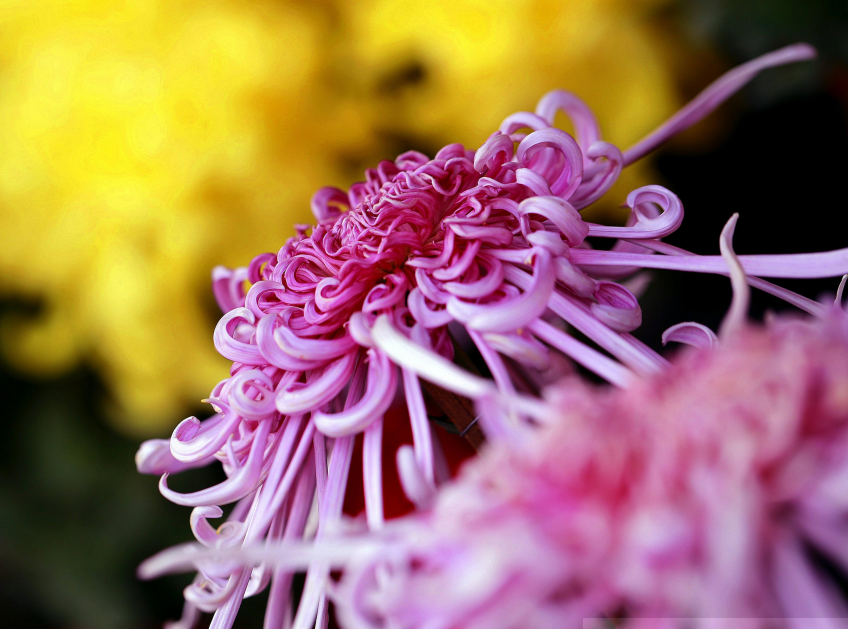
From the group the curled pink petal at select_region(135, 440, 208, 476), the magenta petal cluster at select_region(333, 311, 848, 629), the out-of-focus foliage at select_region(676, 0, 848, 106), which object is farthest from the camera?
the out-of-focus foliage at select_region(676, 0, 848, 106)

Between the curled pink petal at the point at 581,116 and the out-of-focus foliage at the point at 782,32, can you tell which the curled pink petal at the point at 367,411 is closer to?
the curled pink petal at the point at 581,116

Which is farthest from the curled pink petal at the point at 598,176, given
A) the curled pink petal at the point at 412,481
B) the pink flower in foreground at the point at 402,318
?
the curled pink petal at the point at 412,481

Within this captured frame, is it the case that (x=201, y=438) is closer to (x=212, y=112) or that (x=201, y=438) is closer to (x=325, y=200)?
(x=325, y=200)

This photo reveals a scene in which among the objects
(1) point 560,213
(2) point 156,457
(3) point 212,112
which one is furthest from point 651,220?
(3) point 212,112

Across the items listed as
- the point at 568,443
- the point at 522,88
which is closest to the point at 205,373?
the point at 522,88

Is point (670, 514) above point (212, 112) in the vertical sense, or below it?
below

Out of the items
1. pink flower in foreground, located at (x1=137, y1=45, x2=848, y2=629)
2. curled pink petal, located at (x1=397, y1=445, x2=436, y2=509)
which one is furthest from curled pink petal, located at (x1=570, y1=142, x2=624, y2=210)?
curled pink petal, located at (x1=397, y1=445, x2=436, y2=509)

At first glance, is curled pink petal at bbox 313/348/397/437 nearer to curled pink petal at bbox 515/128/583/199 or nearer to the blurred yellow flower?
curled pink petal at bbox 515/128/583/199
